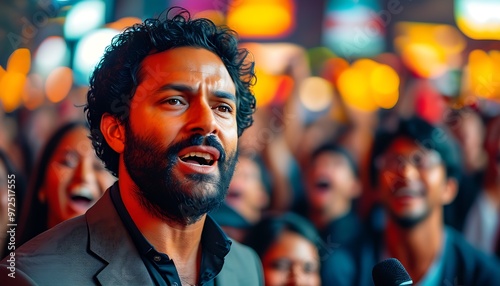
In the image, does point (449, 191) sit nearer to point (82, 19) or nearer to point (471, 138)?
point (471, 138)

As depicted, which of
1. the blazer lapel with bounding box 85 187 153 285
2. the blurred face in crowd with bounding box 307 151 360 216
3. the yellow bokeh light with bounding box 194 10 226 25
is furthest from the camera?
the blurred face in crowd with bounding box 307 151 360 216

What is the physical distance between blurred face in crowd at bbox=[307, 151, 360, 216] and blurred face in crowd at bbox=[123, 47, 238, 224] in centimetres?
121

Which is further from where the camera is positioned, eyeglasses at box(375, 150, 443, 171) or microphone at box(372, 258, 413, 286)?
eyeglasses at box(375, 150, 443, 171)

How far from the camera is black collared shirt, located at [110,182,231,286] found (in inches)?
54.9

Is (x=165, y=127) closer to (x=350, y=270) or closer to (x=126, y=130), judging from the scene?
(x=126, y=130)

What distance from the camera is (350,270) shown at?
260cm

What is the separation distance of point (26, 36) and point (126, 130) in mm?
1085

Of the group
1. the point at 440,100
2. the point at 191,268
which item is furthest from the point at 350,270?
the point at 191,268

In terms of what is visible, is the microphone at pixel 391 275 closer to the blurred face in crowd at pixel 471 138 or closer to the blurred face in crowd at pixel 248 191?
the blurred face in crowd at pixel 248 191

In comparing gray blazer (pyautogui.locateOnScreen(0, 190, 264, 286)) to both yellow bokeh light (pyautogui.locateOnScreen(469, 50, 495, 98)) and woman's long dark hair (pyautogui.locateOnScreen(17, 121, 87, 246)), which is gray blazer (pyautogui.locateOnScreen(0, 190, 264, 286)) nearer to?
woman's long dark hair (pyautogui.locateOnScreen(17, 121, 87, 246))

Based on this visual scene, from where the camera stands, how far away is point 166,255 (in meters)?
1.40

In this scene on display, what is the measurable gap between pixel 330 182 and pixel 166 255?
1327 mm

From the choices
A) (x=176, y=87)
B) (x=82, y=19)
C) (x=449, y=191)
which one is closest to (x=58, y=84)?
(x=82, y=19)

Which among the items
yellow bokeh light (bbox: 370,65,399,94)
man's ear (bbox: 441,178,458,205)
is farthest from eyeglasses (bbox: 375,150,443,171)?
yellow bokeh light (bbox: 370,65,399,94)
